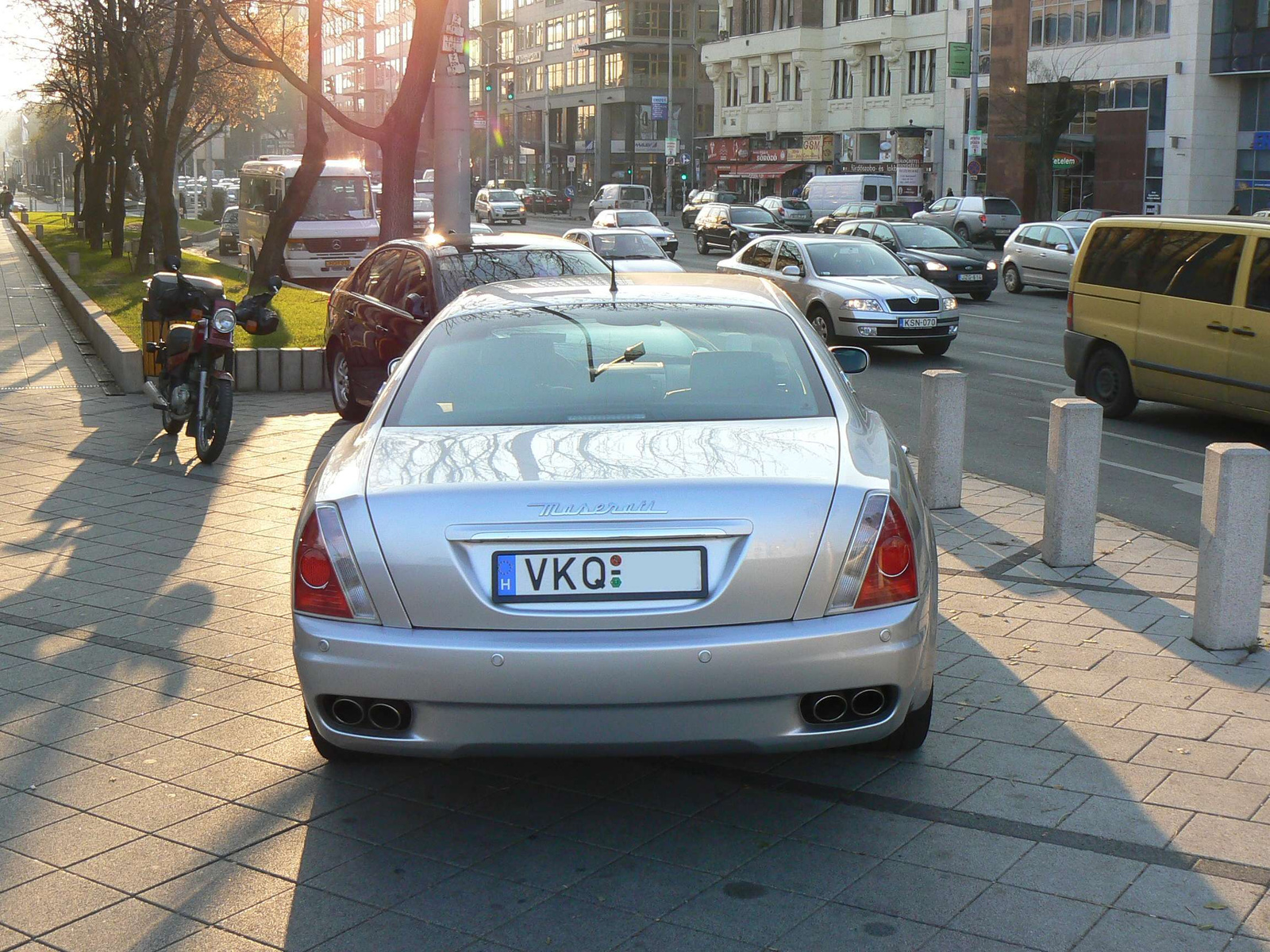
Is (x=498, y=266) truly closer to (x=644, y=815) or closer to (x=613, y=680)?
(x=644, y=815)

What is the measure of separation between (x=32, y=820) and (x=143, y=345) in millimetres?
9115

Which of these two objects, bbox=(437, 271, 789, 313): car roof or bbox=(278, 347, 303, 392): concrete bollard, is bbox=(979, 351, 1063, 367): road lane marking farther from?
bbox=(437, 271, 789, 313): car roof

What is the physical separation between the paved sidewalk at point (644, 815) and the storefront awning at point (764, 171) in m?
71.7

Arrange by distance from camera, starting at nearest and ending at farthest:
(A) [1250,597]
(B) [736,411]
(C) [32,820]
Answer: (C) [32,820] < (B) [736,411] < (A) [1250,597]

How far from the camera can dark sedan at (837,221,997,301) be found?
26.2 m

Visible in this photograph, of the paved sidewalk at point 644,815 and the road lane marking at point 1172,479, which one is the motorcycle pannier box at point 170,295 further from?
the road lane marking at point 1172,479

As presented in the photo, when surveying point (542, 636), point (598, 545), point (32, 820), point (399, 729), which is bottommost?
point (32, 820)

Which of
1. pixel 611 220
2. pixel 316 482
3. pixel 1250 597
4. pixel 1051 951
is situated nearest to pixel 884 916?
pixel 1051 951

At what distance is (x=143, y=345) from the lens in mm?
12805

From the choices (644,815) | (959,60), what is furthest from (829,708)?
(959,60)

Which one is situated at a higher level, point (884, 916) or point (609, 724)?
point (609, 724)

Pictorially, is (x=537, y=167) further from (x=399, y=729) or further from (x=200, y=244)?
(x=399, y=729)

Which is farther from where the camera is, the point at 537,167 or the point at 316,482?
the point at 537,167

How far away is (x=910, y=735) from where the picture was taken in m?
4.67
